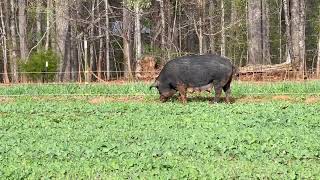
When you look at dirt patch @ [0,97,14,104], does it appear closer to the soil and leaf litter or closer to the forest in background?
the soil and leaf litter

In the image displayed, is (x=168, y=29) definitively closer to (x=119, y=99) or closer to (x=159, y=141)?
(x=119, y=99)

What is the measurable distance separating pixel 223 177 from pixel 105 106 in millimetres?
9737

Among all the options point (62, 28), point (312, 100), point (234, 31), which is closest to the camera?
point (312, 100)

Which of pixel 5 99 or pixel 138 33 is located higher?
pixel 138 33

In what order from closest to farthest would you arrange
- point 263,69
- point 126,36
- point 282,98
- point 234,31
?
point 282,98 < point 263,69 < point 126,36 < point 234,31

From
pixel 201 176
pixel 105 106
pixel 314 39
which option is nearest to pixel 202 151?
pixel 201 176

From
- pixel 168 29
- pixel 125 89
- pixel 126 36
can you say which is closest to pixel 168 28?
pixel 168 29

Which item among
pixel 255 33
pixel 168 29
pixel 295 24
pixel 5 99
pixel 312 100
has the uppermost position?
pixel 168 29

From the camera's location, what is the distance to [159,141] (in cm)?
1087

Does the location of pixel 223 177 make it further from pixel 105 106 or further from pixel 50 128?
pixel 105 106

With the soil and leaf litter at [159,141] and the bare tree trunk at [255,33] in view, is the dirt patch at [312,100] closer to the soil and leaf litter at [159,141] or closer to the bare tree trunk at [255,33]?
the soil and leaf litter at [159,141]

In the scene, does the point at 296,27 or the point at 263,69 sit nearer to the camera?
Result: the point at 263,69

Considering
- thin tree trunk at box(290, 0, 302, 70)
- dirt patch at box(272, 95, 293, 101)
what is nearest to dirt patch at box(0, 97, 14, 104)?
→ dirt patch at box(272, 95, 293, 101)

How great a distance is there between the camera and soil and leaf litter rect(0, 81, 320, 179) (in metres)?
8.53
